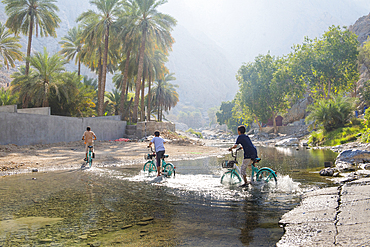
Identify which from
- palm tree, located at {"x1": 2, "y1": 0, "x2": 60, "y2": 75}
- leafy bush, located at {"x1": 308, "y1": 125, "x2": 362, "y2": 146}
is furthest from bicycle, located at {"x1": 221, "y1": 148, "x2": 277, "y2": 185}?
palm tree, located at {"x1": 2, "y1": 0, "x2": 60, "y2": 75}

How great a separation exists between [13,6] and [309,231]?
3708 cm

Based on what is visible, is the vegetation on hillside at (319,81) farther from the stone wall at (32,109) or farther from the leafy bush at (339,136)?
the stone wall at (32,109)

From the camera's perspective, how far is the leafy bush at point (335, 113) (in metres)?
29.7

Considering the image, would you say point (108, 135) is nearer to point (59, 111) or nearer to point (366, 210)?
point (59, 111)

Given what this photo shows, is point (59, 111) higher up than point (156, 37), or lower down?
lower down

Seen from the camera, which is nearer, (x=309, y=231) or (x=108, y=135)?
(x=309, y=231)

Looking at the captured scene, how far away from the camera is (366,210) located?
14.9ft

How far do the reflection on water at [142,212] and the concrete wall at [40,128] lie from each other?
10.6 metres

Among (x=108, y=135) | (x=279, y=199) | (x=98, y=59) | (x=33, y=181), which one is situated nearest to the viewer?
(x=279, y=199)

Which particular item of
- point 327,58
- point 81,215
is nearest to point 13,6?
point 81,215

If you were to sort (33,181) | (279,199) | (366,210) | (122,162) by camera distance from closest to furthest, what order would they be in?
1. (366,210)
2. (279,199)
3. (33,181)
4. (122,162)

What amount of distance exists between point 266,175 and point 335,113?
26264 mm

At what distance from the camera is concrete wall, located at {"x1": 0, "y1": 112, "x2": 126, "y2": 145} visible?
1808cm

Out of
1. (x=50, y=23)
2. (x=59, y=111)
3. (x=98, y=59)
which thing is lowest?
(x=59, y=111)
